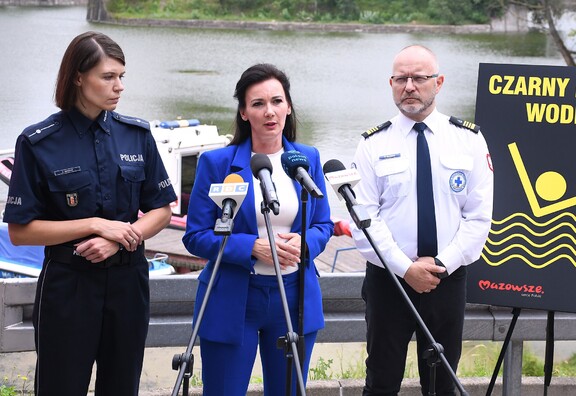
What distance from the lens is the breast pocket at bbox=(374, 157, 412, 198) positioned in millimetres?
3521

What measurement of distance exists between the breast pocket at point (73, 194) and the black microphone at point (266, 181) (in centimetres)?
58

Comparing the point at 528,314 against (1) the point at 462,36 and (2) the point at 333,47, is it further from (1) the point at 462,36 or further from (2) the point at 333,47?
(1) the point at 462,36

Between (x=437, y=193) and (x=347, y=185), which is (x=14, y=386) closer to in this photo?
(x=437, y=193)

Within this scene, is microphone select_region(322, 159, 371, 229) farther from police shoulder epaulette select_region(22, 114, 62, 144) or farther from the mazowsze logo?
the mazowsze logo

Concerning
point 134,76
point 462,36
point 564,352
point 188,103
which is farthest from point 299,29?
point 564,352

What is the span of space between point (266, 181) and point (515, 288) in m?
1.64

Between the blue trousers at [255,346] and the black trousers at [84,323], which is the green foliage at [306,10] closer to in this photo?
the blue trousers at [255,346]

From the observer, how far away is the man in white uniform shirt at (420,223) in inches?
138

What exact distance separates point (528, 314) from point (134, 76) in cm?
2429

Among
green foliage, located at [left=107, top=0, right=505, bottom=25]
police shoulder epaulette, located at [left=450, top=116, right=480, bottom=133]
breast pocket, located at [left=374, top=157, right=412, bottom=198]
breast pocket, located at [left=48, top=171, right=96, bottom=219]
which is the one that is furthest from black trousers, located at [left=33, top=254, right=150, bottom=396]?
green foliage, located at [left=107, top=0, right=505, bottom=25]

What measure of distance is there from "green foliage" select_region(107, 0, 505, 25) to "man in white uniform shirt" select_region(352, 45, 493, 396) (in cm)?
4427

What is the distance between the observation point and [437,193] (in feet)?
11.6

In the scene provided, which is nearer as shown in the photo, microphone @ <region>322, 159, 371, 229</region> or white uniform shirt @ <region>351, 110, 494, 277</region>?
microphone @ <region>322, 159, 371, 229</region>

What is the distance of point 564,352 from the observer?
6.85m
